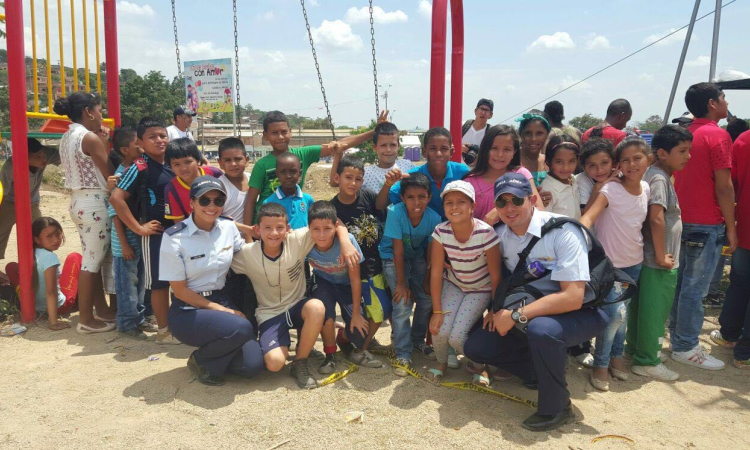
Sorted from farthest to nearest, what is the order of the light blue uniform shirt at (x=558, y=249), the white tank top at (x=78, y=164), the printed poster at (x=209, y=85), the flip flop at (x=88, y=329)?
the printed poster at (x=209, y=85) < the flip flop at (x=88, y=329) < the white tank top at (x=78, y=164) < the light blue uniform shirt at (x=558, y=249)

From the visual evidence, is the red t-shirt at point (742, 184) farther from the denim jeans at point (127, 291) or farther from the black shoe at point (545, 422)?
the denim jeans at point (127, 291)

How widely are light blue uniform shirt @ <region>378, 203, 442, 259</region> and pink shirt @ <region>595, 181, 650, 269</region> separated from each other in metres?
1.23

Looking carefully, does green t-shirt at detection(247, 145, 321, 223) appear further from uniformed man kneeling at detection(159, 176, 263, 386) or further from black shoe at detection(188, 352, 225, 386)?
black shoe at detection(188, 352, 225, 386)

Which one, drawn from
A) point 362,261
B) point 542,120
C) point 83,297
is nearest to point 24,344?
point 83,297

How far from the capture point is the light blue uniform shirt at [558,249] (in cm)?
300

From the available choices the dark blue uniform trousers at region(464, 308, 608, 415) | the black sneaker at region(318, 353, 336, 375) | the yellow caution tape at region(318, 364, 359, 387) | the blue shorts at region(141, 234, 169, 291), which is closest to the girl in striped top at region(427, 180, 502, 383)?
the dark blue uniform trousers at region(464, 308, 608, 415)

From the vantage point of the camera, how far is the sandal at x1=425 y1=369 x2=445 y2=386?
11.8 ft

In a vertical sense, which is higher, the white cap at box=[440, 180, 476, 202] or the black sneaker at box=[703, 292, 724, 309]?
the white cap at box=[440, 180, 476, 202]

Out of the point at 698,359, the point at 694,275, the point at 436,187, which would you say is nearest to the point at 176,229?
the point at 436,187

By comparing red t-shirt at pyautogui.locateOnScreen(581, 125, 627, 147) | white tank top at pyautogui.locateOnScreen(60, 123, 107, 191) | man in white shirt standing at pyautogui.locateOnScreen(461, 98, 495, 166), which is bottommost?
white tank top at pyautogui.locateOnScreen(60, 123, 107, 191)

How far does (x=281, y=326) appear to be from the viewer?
3.71 m

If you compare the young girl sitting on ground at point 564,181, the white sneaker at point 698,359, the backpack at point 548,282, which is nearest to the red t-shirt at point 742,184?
the white sneaker at point 698,359

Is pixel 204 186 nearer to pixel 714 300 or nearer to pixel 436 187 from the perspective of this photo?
pixel 436 187

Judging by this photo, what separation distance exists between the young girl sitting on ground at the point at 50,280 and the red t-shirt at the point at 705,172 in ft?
18.5
